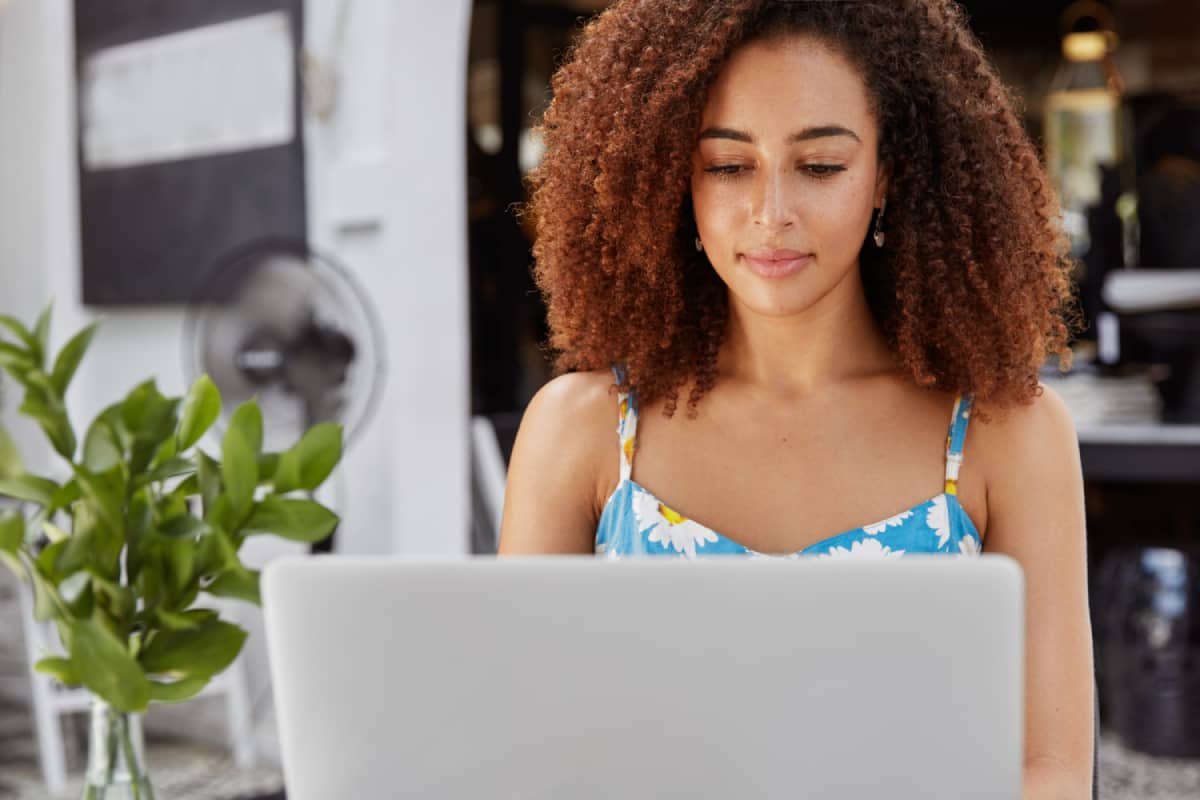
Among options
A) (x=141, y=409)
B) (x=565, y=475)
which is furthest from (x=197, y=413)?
(x=565, y=475)

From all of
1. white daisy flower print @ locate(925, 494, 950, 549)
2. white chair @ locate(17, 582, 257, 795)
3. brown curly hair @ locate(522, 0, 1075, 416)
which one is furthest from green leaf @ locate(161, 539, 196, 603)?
white chair @ locate(17, 582, 257, 795)

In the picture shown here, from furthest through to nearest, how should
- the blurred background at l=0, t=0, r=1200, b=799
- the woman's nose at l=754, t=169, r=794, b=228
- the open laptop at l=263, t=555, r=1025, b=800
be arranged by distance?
the blurred background at l=0, t=0, r=1200, b=799 < the woman's nose at l=754, t=169, r=794, b=228 < the open laptop at l=263, t=555, r=1025, b=800

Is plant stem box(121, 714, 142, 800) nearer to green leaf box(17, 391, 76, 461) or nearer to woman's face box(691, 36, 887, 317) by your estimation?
green leaf box(17, 391, 76, 461)

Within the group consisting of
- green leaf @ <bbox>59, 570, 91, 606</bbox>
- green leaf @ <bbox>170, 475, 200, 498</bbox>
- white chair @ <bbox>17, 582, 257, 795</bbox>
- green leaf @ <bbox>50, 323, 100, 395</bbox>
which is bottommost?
white chair @ <bbox>17, 582, 257, 795</bbox>

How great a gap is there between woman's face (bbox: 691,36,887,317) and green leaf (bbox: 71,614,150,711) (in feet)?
1.96

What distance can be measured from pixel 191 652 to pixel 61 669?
92mm

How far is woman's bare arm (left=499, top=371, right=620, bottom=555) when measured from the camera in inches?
59.0

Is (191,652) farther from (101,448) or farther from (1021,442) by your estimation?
(1021,442)

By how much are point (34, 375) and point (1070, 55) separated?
4.59m

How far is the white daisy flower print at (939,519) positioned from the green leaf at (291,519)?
57 centimetres

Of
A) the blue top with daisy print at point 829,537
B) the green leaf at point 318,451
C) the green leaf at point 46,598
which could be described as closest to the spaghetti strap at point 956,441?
the blue top with daisy print at point 829,537

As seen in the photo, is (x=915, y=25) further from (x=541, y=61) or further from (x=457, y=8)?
(x=541, y=61)

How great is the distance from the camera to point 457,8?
370cm

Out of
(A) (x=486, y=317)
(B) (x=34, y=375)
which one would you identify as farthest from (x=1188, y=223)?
(B) (x=34, y=375)
